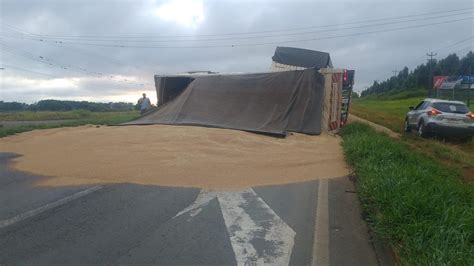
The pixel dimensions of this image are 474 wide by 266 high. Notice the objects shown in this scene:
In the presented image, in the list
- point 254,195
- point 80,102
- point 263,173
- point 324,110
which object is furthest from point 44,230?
point 80,102

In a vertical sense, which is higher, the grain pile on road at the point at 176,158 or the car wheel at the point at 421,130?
the grain pile on road at the point at 176,158

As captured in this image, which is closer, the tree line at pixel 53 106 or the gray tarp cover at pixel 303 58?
the gray tarp cover at pixel 303 58

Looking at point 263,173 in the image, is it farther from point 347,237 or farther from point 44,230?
point 44,230

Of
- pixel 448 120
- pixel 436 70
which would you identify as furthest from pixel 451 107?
pixel 436 70

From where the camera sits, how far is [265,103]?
1566 centimetres

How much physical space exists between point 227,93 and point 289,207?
10.9 meters

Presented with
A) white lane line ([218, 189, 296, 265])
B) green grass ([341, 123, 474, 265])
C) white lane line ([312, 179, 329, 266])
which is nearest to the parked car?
green grass ([341, 123, 474, 265])

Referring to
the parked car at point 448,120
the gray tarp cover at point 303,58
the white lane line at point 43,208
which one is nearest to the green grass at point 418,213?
the white lane line at point 43,208

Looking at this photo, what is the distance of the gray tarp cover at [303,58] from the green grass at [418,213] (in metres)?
13.4

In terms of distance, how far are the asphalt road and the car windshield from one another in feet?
34.5

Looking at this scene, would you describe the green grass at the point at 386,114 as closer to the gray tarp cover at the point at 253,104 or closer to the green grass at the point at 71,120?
the gray tarp cover at the point at 253,104

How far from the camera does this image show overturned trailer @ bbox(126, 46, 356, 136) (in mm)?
14984

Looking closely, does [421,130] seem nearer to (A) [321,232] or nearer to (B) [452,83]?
(A) [321,232]

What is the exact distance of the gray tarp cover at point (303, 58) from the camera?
2080 cm
